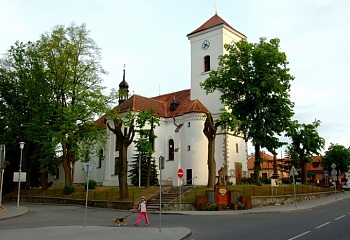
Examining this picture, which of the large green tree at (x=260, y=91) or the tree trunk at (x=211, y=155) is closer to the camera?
the tree trunk at (x=211, y=155)

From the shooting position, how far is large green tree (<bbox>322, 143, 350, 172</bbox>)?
6169 centimetres

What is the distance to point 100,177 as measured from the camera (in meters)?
47.8

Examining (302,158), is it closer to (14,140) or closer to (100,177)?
(100,177)

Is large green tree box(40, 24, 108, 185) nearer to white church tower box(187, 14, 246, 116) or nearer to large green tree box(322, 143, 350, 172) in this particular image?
white church tower box(187, 14, 246, 116)

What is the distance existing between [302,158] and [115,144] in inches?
998

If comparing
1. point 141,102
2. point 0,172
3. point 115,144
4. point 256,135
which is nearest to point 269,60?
point 256,135

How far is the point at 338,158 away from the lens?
62.0 metres

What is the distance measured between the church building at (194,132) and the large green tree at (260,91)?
18.4 ft

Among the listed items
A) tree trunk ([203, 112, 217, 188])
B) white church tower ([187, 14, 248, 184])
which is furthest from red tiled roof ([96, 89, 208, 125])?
tree trunk ([203, 112, 217, 188])

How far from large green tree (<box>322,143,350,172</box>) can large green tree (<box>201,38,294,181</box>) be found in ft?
104

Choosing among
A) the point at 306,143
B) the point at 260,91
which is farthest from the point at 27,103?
the point at 306,143

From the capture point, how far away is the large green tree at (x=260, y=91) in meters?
34.8

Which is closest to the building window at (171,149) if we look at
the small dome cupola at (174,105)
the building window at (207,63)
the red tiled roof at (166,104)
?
the red tiled roof at (166,104)

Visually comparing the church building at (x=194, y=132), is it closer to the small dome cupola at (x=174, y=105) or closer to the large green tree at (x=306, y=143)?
the small dome cupola at (x=174, y=105)
